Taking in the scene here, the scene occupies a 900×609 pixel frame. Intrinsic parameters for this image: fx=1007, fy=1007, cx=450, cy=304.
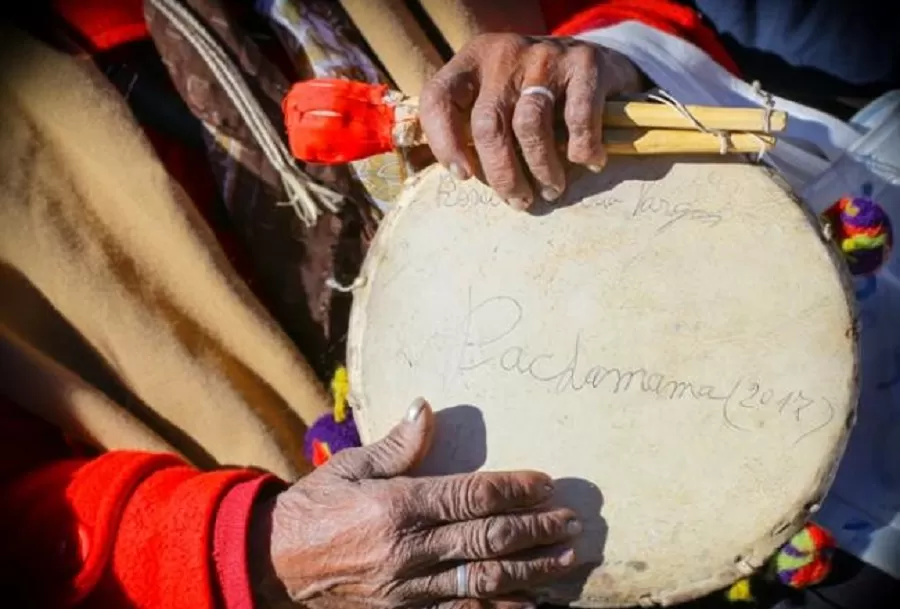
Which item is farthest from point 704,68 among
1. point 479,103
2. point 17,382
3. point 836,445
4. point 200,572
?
point 17,382

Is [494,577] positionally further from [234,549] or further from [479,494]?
[234,549]

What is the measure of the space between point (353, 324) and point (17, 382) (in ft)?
1.58

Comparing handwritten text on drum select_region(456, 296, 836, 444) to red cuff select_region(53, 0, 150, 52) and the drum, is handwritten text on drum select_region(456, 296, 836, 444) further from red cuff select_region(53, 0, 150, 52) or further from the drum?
red cuff select_region(53, 0, 150, 52)

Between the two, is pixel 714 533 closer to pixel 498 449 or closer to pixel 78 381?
pixel 498 449

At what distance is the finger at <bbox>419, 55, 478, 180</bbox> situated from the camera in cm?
92

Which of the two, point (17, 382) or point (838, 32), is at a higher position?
point (17, 382)

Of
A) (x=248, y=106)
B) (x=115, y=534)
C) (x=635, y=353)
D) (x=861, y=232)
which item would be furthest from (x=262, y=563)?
(x=861, y=232)

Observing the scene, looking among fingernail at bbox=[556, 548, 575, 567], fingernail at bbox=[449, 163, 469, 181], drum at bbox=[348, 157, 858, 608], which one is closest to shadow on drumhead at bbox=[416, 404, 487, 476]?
drum at bbox=[348, 157, 858, 608]

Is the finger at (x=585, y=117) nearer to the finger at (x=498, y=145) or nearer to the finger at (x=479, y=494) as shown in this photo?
the finger at (x=498, y=145)

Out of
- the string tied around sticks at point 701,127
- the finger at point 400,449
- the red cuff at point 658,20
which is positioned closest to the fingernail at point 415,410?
the finger at point 400,449

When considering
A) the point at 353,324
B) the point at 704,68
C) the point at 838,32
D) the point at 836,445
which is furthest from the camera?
the point at 838,32

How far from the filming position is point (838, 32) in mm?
1478

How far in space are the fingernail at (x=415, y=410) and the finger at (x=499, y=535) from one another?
0.11m

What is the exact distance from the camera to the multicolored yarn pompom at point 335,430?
114cm
